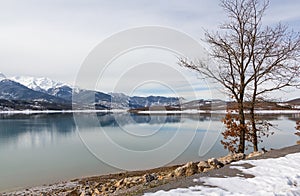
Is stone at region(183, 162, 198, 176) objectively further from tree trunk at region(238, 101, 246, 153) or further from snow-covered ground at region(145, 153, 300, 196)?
tree trunk at region(238, 101, 246, 153)

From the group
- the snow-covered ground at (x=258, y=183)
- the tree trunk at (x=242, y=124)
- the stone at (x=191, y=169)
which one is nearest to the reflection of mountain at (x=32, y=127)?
the tree trunk at (x=242, y=124)

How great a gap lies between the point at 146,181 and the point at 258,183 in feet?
14.5

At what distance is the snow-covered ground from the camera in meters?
5.58

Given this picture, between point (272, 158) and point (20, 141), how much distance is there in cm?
3338

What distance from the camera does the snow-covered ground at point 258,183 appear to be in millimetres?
5578

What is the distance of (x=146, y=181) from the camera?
9.67m

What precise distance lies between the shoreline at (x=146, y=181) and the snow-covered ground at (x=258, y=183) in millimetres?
422

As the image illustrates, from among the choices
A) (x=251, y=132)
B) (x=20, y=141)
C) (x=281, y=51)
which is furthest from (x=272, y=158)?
(x=20, y=141)

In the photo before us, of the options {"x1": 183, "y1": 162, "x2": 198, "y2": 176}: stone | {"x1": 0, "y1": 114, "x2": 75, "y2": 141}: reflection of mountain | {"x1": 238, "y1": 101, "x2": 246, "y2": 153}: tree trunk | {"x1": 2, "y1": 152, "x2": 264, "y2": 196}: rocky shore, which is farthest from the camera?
{"x1": 0, "y1": 114, "x2": 75, "y2": 141}: reflection of mountain

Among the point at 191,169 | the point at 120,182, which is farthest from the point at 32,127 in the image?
the point at 191,169

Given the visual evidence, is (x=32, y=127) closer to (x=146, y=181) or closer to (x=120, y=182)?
(x=120, y=182)

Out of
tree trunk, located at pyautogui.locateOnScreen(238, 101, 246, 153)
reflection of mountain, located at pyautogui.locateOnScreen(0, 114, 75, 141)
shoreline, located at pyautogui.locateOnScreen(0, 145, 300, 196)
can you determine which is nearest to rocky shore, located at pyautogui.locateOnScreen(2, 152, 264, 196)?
shoreline, located at pyautogui.locateOnScreen(0, 145, 300, 196)

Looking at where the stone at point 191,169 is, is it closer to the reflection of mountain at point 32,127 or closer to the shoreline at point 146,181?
the shoreline at point 146,181

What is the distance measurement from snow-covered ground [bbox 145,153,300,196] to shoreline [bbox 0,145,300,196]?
42 centimetres
